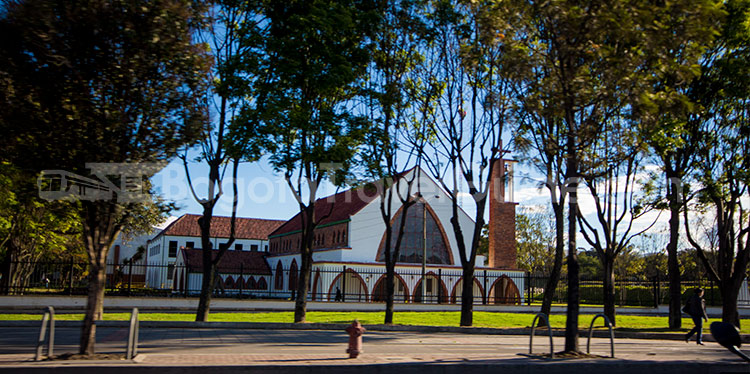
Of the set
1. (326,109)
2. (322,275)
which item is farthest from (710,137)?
(322,275)

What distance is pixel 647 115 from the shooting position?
Answer: 12672mm

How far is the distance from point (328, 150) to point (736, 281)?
16660mm

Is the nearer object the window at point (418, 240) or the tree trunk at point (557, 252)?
the tree trunk at point (557, 252)

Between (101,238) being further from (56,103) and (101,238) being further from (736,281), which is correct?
(736,281)

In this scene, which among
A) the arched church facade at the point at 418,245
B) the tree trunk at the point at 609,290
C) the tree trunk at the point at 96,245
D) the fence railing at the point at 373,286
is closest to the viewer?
the tree trunk at the point at 96,245

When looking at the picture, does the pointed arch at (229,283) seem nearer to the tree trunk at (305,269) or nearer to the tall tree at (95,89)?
the tree trunk at (305,269)

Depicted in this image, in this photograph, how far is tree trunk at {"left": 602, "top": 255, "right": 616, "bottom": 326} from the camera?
2477cm

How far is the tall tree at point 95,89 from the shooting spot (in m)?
9.83

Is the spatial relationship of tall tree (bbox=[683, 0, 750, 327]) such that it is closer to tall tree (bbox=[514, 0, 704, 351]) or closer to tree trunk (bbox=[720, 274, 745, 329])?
tree trunk (bbox=[720, 274, 745, 329])

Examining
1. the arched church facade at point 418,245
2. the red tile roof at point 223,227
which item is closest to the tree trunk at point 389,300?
the arched church facade at point 418,245

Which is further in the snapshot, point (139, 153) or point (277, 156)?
point (277, 156)

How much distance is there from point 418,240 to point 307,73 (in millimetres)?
36422

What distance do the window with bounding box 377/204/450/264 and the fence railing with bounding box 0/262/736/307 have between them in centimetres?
250

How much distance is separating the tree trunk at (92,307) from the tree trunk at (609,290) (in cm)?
2010
